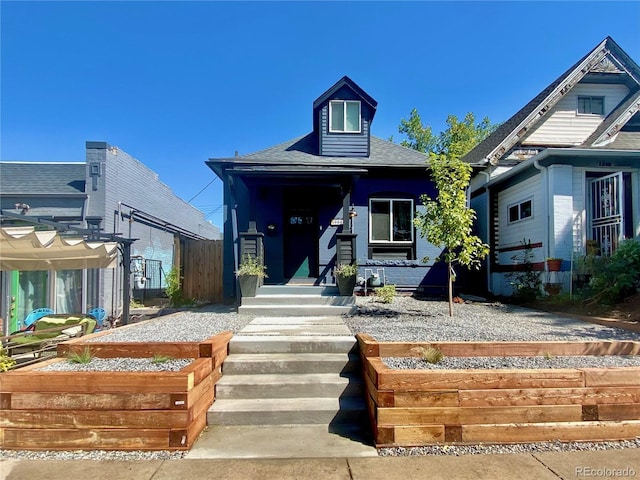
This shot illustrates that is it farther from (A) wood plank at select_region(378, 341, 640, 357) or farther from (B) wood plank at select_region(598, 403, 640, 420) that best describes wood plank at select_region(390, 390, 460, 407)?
(B) wood plank at select_region(598, 403, 640, 420)

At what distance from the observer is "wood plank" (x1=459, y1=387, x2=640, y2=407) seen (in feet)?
10.3

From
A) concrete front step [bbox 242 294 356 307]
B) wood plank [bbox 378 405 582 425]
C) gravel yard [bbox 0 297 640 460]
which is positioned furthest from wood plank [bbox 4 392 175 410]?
concrete front step [bbox 242 294 356 307]

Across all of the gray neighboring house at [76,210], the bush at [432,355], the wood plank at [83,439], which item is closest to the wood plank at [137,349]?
the wood plank at [83,439]

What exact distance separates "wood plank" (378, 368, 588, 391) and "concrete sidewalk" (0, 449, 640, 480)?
53 cm

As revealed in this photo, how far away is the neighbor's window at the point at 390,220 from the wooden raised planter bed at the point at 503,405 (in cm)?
734

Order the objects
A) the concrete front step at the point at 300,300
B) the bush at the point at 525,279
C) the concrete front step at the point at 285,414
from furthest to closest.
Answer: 1. the bush at the point at 525,279
2. the concrete front step at the point at 300,300
3. the concrete front step at the point at 285,414

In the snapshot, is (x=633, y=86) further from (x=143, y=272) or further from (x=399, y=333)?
(x=143, y=272)

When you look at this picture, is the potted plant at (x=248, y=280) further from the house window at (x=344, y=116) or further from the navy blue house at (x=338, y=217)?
the house window at (x=344, y=116)

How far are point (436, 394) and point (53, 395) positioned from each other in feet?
10.8

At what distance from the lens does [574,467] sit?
109 inches

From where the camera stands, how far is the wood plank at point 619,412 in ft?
10.6

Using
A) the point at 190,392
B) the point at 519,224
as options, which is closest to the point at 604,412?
the point at 190,392

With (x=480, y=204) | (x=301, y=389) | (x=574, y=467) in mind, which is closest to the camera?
(x=574, y=467)

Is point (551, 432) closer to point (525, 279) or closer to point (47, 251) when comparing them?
point (525, 279)
